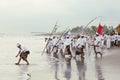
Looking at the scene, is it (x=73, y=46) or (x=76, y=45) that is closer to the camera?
(x=76, y=45)

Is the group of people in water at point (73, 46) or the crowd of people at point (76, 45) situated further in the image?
the crowd of people at point (76, 45)

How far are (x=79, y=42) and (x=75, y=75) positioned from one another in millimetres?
8228

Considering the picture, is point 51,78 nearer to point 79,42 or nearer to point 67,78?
point 67,78

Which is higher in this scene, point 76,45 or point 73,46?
point 76,45

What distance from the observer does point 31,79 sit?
14.8 metres

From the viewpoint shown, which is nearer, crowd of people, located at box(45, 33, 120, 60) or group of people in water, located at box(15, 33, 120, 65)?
group of people in water, located at box(15, 33, 120, 65)

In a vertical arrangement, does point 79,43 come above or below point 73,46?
above

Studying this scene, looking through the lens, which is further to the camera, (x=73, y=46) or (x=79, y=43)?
(x=73, y=46)

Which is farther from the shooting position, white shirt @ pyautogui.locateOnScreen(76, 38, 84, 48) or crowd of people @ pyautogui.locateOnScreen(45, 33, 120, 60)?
crowd of people @ pyautogui.locateOnScreen(45, 33, 120, 60)

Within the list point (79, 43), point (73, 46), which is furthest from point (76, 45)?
point (73, 46)

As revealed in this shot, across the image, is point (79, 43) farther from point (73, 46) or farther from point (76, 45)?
point (73, 46)

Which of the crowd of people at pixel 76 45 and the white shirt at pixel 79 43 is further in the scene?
the crowd of people at pixel 76 45

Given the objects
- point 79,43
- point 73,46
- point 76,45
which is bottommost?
point 73,46

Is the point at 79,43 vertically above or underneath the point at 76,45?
above
